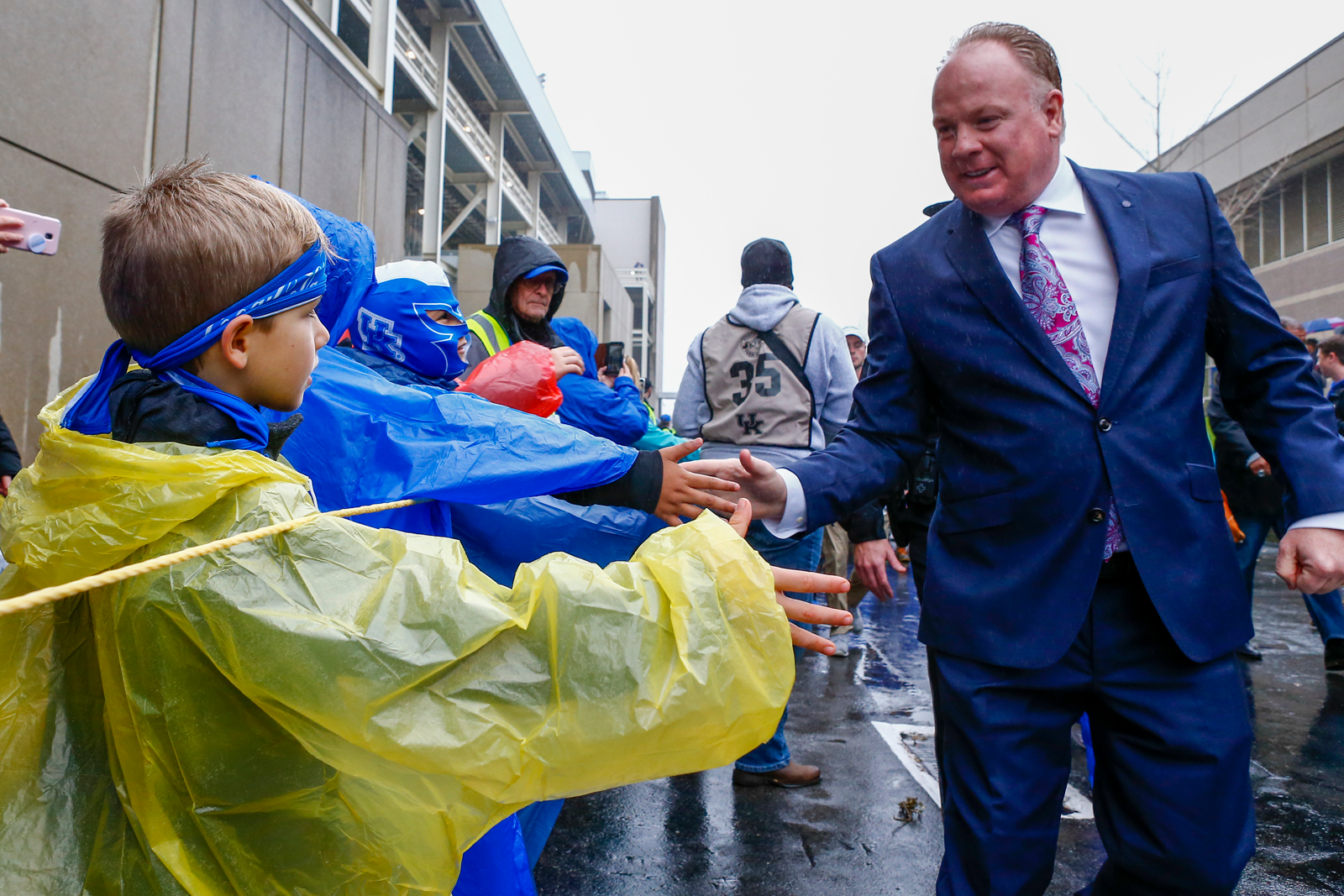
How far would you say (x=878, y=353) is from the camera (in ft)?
7.20

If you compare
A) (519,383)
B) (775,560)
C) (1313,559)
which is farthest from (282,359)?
(775,560)

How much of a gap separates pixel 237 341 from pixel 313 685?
61 cm

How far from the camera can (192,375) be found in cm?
128

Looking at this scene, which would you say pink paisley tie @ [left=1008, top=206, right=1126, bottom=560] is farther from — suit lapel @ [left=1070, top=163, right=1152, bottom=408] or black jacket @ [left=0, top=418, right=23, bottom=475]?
black jacket @ [left=0, top=418, right=23, bottom=475]

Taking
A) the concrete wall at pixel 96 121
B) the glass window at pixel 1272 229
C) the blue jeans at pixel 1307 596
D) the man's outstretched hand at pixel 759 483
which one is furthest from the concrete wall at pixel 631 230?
the man's outstretched hand at pixel 759 483

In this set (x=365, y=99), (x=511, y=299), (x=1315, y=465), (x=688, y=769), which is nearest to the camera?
(x=688, y=769)

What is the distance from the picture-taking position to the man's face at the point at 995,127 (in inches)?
75.5

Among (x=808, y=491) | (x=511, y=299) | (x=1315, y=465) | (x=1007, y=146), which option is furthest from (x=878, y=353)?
(x=511, y=299)

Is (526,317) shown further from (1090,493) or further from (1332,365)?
(1332,365)

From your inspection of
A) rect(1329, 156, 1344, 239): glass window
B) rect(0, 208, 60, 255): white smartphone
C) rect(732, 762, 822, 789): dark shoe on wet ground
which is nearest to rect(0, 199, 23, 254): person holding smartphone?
rect(0, 208, 60, 255): white smartphone

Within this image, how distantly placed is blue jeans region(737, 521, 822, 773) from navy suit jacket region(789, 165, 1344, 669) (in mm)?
1580

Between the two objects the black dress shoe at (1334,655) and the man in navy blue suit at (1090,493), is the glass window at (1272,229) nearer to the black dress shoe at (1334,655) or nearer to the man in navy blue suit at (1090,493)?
the black dress shoe at (1334,655)

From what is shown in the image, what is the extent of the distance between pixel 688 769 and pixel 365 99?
32.0 feet

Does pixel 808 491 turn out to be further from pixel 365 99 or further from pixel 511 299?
pixel 365 99
